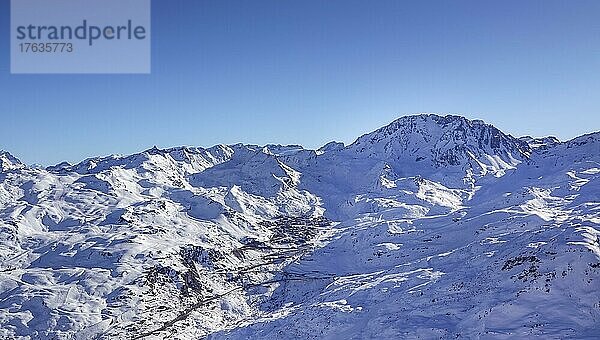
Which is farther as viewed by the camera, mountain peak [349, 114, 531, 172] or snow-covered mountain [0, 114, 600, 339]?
mountain peak [349, 114, 531, 172]

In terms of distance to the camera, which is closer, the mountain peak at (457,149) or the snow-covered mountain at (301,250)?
the snow-covered mountain at (301,250)

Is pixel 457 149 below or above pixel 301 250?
above

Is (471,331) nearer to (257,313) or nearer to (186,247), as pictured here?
(257,313)

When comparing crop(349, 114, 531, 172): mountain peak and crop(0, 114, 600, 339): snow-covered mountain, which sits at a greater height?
crop(349, 114, 531, 172): mountain peak

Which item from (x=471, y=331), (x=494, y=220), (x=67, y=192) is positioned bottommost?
(x=471, y=331)

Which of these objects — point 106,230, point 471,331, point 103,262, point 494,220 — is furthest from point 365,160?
point 471,331

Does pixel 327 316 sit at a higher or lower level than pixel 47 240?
lower

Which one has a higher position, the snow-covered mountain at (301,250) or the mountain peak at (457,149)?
the mountain peak at (457,149)

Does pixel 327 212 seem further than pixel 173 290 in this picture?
Yes
